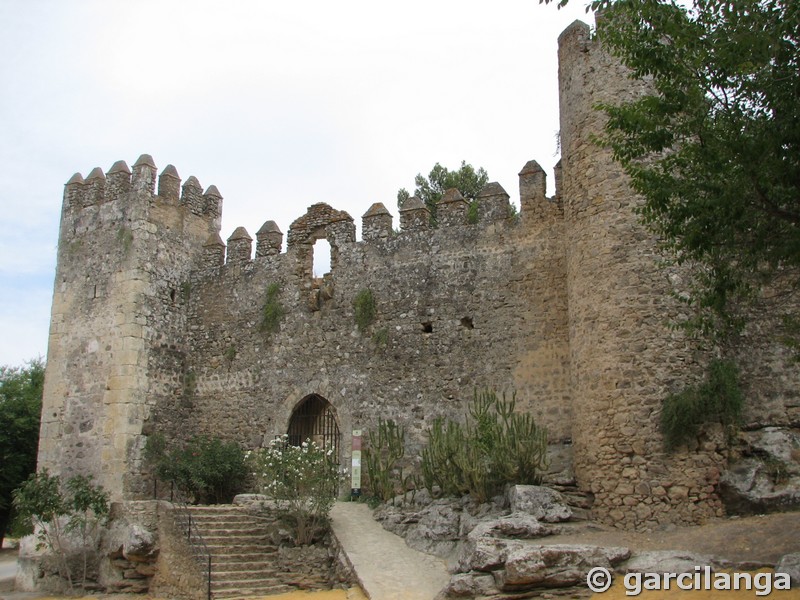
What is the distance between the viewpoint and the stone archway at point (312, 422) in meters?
17.2

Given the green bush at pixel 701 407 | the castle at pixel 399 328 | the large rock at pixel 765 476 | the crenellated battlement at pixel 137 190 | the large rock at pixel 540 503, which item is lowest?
the large rock at pixel 540 503

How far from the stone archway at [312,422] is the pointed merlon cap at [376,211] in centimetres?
385

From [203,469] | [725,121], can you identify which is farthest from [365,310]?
[725,121]

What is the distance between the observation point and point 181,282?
19.2 m

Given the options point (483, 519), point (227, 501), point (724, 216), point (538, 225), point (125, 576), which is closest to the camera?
point (724, 216)

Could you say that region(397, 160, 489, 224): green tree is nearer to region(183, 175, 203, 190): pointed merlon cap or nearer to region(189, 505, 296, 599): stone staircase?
region(183, 175, 203, 190): pointed merlon cap

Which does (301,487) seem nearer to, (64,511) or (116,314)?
(64,511)

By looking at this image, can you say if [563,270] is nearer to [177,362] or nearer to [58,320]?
[177,362]

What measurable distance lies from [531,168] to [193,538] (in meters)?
8.78

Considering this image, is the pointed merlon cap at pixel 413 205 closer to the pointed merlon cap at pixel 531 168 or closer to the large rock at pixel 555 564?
the pointed merlon cap at pixel 531 168

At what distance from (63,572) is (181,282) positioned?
22.1 ft

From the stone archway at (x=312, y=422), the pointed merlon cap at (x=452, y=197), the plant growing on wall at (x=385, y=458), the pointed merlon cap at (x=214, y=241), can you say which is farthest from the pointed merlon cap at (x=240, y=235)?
the plant growing on wall at (x=385, y=458)

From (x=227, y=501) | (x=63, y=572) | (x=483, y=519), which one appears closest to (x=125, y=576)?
(x=63, y=572)

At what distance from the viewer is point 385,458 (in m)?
15.8
